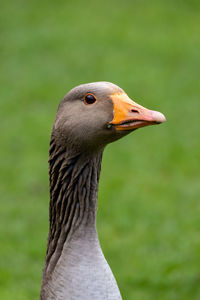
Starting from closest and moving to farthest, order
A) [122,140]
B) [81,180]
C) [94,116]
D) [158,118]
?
[158,118] < [94,116] < [81,180] < [122,140]

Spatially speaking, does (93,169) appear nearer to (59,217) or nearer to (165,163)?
(59,217)

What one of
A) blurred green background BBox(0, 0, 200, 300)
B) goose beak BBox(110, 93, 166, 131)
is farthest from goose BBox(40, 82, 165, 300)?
blurred green background BBox(0, 0, 200, 300)

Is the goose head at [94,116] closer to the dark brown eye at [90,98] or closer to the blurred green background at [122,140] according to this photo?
the dark brown eye at [90,98]

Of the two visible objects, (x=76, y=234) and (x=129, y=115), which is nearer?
(x=129, y=115)

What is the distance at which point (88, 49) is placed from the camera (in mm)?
10898

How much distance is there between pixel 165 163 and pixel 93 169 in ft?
15.3

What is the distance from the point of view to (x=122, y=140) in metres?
8.22

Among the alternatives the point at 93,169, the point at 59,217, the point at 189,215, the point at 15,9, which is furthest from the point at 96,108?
the point at 15,9

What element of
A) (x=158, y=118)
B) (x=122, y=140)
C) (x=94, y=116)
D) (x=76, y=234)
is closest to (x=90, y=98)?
(x=94, y=116)

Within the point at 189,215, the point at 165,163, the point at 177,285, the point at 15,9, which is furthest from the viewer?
the point at 15,9

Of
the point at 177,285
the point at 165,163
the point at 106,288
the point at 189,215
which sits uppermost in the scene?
the point at 165,163

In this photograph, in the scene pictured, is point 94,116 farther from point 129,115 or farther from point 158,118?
point 158,118

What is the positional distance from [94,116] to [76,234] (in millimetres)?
689

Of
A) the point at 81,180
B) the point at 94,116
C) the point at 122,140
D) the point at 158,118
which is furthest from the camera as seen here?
the point at 122,140
